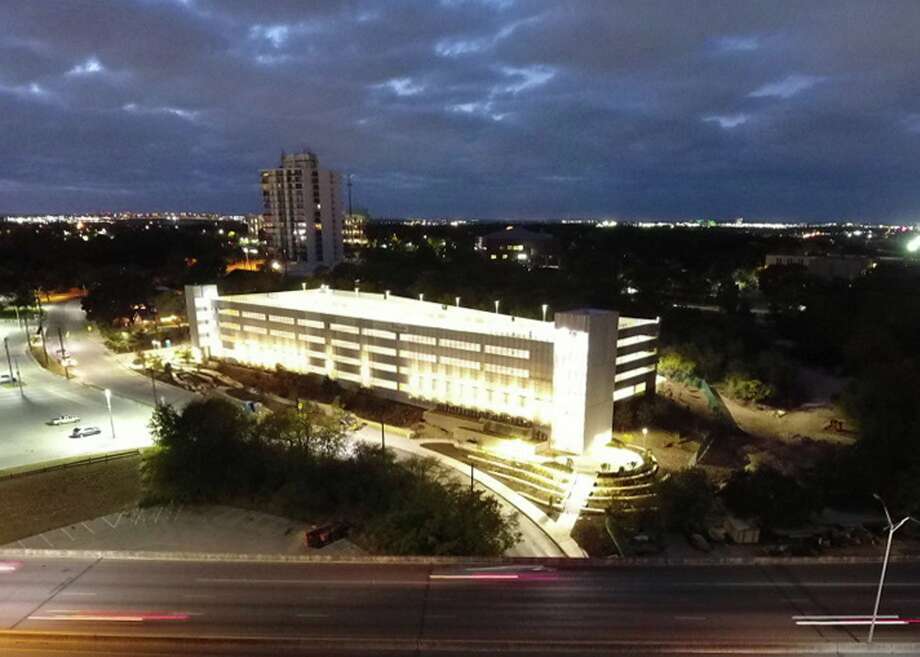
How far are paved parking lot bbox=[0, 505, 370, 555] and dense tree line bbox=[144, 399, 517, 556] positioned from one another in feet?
3.56

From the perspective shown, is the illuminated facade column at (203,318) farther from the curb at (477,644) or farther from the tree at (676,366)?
the tree at (676,366)

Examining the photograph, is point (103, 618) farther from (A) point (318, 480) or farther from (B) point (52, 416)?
(B) point (52, 416)

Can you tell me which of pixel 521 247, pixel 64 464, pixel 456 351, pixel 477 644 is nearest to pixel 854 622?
pixel 477 644

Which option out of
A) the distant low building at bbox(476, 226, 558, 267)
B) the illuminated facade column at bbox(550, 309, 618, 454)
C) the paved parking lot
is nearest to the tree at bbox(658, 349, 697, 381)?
the illuminated facade column at bbox(550, 309, 618, 454)

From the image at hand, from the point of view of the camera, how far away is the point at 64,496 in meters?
36.9

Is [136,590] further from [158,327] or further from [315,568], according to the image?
[158,327]

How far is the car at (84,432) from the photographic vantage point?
46.7m

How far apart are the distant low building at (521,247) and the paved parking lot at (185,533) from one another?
409ft

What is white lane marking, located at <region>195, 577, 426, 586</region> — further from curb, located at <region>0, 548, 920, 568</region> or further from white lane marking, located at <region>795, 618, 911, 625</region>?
white lane marking, located at <region>795, 618, 911, 625</region>

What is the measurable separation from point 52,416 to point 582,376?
46782 mm

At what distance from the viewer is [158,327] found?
87.5 metres

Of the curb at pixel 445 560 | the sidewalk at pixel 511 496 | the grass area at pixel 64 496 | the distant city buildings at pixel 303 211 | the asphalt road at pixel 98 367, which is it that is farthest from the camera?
the distant city buildings at pixel 303 211

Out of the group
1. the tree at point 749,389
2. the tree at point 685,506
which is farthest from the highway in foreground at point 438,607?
the tree at point 749,389

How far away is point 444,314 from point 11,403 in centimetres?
4248
